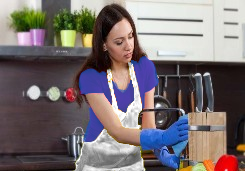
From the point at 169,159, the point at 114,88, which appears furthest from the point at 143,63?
the point at 169,159

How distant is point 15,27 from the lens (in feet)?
10.3

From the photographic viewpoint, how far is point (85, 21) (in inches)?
122

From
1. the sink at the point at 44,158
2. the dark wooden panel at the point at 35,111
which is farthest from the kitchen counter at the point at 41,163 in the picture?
the dark wooden panel at the point at 35,111

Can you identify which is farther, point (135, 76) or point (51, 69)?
point (51, 69)

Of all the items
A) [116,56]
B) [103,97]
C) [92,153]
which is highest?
[116,56]

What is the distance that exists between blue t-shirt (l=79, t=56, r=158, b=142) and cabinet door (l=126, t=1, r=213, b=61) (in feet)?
4.02

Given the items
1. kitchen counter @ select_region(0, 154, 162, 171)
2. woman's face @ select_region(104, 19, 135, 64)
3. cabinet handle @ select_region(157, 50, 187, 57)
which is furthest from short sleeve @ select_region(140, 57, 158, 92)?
cabinet handle @ select_region(157, 50, 187, 57)

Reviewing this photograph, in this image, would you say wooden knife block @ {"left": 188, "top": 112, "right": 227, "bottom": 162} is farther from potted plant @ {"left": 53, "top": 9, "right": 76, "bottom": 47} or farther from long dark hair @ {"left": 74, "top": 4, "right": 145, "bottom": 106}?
potted plant @ {"left": 53, "top": 9, "right": 76, "bottom": 47}

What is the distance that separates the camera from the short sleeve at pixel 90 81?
1818 millimetres

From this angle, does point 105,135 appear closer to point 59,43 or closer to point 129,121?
point 129,121

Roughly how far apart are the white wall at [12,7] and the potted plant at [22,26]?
115 millimetres

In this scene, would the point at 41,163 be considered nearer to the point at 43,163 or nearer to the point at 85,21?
the point at 43,163

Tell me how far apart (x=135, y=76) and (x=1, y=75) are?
159 cm

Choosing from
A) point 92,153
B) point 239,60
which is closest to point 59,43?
point 239,60
